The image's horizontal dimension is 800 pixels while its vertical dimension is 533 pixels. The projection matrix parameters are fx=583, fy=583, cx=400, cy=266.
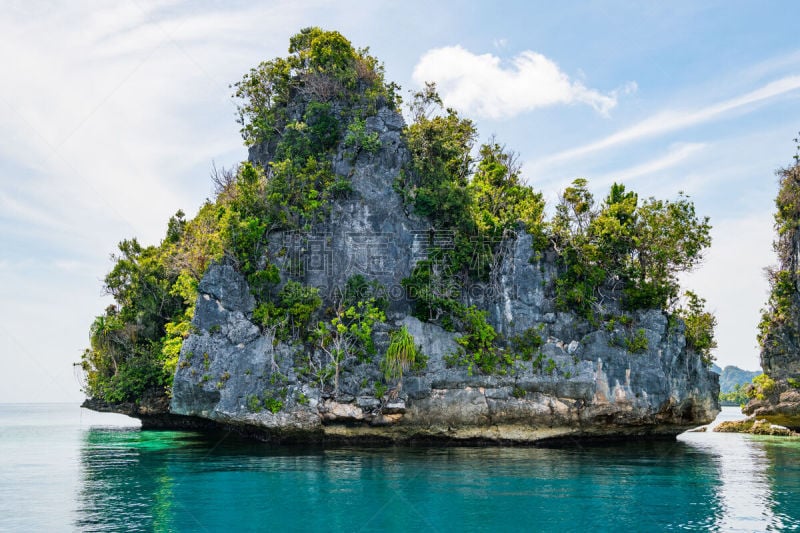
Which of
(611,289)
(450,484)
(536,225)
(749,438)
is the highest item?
(536,225)

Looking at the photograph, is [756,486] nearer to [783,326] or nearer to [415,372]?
[415,372]

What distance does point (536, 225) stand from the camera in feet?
71.9

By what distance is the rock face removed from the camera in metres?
18.9

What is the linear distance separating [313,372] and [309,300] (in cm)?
257

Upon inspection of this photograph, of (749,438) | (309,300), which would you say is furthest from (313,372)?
(749,438)

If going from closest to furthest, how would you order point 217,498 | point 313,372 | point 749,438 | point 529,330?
point 217,498 → point 313,372 → point 529,330 → point 749,438

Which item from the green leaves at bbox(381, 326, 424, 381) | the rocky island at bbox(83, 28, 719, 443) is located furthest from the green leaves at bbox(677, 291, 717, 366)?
the green leaves at bbox(381, 326, 424, 381)

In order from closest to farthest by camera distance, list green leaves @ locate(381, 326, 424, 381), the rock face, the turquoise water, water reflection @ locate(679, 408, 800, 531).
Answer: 1. the turquoise water
2. water reflection @ locate(679, 408, 800, 531)
3. the rock face
4. green leaves @ locate(381, 326, 424, 381)

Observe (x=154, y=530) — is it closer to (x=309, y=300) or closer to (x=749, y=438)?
(x=309, y=300)

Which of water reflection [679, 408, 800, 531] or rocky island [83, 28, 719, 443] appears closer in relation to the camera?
water reflection [679, 408, 800, 531]

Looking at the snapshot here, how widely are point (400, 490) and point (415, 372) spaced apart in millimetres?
7371

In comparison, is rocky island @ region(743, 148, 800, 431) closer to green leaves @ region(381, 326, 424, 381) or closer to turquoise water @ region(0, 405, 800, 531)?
turquoise water @ region(0, 405, 800, 531)

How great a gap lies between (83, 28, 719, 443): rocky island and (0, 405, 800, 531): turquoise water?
1.44 metres

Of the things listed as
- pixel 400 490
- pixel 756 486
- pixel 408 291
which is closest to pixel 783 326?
pixel 756 486
